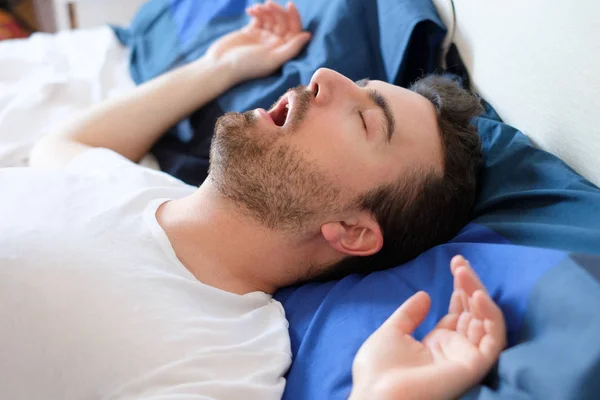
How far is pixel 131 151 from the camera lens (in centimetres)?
137

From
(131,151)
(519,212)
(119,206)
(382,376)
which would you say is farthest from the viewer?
(131,151)

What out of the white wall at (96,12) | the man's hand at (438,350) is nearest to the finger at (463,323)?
the man's hand at (438,350)

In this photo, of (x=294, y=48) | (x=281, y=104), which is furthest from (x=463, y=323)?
(x=294, y=48)

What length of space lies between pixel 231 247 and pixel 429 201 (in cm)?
35

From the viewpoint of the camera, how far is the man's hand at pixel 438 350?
2.03 feet

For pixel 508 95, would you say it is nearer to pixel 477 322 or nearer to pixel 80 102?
pixel 477 322

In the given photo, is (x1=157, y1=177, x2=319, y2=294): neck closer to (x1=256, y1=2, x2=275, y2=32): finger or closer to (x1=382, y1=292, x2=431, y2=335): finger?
(x1=382, y1=292, x2=431, y2=335): finger

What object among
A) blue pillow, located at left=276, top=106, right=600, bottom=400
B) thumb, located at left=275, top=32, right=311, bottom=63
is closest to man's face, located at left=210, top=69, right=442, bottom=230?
blue pillow, located at left=276, top=106, right=600, bottom=400

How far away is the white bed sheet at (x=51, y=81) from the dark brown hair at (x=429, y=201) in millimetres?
834

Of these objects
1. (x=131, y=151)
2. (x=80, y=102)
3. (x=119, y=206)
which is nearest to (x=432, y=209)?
(x=119, y=206)

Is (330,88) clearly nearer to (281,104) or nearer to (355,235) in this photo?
(281,104)

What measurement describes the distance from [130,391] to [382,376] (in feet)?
1.16

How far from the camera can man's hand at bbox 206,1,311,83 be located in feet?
4.51

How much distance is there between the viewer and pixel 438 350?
67 centimetres
